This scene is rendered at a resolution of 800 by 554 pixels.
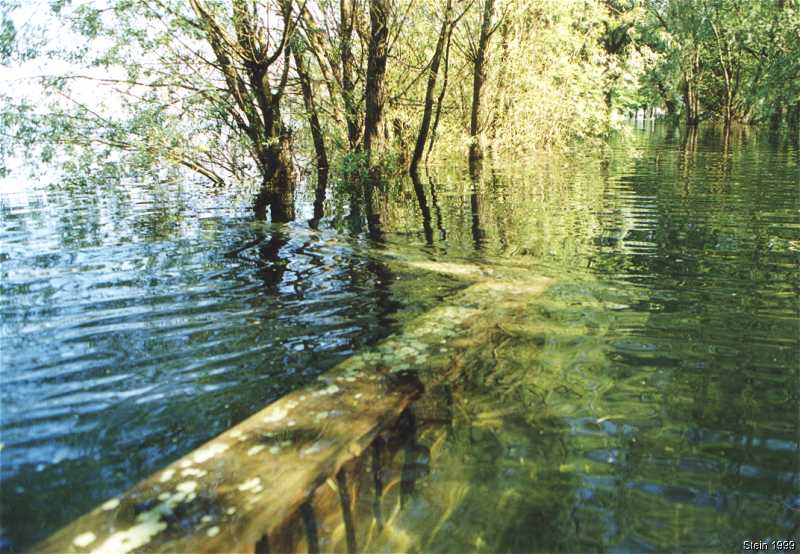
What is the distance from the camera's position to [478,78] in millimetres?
22516

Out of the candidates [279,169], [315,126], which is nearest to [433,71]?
[315,126]

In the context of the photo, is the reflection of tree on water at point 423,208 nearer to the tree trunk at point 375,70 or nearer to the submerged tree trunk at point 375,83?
the submerged tree trunk at point 375,83

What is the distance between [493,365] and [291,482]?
6.29 feet

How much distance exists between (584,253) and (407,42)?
49.8ft

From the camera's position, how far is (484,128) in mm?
24578

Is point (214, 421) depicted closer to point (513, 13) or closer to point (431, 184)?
point (431, 184)

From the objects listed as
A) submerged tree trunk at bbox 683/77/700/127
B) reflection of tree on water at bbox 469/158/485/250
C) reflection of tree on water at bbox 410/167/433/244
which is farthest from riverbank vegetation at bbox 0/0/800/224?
submerged tree trunk at bbox 683/77/700/127

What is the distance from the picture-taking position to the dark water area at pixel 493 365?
2.88 metres

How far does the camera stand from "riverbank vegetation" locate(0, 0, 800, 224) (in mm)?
14805

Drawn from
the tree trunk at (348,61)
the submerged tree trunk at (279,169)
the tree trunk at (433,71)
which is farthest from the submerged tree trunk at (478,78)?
the submerged tree trunk at (279,169)

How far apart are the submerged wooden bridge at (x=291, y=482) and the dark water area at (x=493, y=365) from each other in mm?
225

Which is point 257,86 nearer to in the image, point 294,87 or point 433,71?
point 294,87

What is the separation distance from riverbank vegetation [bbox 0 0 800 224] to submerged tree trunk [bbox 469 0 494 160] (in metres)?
0.05

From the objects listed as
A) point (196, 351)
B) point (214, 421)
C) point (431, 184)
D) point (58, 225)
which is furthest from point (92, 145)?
point (214, 421)
